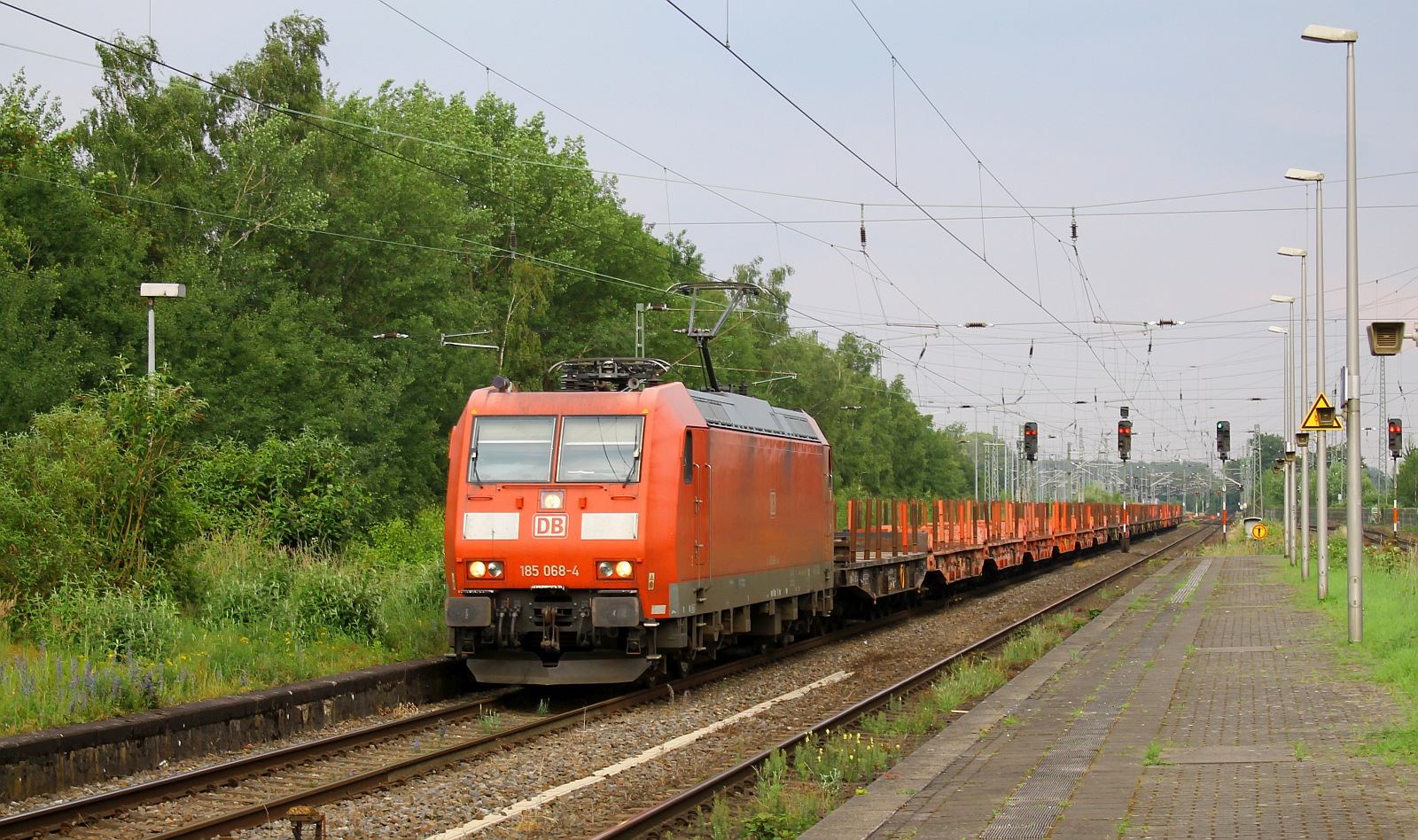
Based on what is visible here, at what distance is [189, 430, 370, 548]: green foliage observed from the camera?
21156 mm

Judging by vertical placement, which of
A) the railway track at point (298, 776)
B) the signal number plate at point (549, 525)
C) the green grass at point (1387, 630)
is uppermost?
the signal number plate at point (549, 525)

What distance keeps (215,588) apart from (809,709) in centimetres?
671

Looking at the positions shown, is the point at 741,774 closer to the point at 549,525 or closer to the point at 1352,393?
the point at 549,525

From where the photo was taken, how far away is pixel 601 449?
590 inches

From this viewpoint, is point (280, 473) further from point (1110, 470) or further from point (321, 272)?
point (1110, 470)

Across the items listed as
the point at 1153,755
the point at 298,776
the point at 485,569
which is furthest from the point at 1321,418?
the point at 298,776

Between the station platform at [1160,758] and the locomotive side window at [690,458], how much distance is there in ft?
12.7

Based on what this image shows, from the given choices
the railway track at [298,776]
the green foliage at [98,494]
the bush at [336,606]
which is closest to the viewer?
the railway track at [298,776]

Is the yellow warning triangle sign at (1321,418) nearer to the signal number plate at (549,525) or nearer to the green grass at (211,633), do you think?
the signal number plate at (549,525)

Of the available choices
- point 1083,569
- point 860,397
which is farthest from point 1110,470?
point 1083,569

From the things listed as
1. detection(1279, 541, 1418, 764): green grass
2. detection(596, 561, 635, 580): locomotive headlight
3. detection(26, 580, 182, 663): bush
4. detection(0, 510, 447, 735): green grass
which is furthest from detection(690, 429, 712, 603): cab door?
detection(1279, 541, 1418, 764): green grass

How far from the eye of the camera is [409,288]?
163ft

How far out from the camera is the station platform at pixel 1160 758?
7.94 m

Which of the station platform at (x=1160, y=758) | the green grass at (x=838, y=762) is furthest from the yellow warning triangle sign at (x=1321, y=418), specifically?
the green grass at (x=838, y=762)
